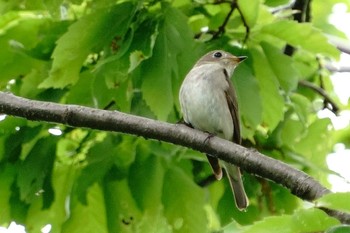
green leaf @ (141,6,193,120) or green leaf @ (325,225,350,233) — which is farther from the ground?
green leaf @ (325,225,350,233)

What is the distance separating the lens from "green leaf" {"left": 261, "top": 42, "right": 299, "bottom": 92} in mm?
4156

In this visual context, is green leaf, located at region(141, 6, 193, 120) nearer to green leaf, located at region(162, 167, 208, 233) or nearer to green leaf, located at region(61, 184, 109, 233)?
green leaf, located at region(162, 167, 208, 233)

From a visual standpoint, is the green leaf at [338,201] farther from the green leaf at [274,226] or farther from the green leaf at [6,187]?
the green leaf at [6,187]

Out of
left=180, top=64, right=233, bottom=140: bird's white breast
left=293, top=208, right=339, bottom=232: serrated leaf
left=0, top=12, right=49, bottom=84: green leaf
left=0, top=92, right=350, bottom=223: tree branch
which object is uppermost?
left=293, top=208, right=339, bottom=232: serrated leaf

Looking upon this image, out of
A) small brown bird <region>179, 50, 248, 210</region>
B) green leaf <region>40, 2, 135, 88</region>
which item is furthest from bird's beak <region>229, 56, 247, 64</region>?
green leaf <region>40, 2, 135, 88</region>

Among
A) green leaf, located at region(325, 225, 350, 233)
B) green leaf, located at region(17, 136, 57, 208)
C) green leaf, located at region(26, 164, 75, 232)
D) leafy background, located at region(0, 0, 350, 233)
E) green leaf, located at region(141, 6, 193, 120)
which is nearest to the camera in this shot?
green leaf, located at region(325, 225, 350, 233)

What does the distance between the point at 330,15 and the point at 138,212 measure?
7.30ft

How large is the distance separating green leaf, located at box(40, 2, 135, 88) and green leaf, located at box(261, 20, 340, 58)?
71 cm

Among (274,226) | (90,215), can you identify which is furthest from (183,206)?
(274,226)

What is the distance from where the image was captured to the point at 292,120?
5176mm

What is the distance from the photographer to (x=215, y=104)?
5.43 m

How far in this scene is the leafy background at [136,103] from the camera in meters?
4.00

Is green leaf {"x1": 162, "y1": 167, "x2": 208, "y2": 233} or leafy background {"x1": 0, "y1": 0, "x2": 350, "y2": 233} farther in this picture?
green leaf {"x1": 162, "y1": 167, "x2": 208, "y2": 233}

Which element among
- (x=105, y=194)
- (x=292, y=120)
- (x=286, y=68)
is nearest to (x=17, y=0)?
(x=105, y=194)
